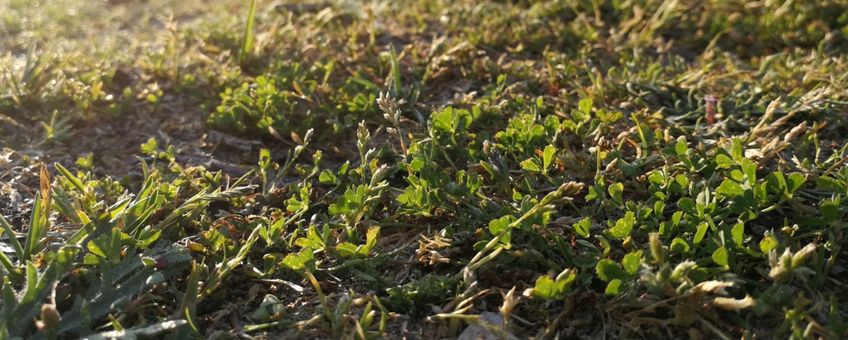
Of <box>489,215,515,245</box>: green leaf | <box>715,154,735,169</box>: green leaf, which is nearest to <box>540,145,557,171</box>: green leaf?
<box>489,215,515,245</box>: green leaf

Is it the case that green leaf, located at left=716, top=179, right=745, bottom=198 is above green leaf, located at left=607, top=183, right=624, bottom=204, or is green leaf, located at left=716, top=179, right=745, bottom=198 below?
above

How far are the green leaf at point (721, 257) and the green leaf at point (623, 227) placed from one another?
0.23 metres

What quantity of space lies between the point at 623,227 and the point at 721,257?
258mm

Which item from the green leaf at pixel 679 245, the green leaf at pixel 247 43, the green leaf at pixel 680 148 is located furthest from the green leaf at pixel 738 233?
the green leaf at pixel 247 43

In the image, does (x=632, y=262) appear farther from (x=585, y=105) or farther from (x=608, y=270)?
(x=585, y=105)

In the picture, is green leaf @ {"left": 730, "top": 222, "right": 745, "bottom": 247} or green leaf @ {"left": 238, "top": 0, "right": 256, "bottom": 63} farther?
green leaf @ {"left": 238, "top": 0, "right": 256, "bottom": 63}

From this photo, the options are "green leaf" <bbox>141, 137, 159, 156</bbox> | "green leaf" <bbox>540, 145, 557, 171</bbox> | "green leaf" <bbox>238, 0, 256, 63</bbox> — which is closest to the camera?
"green leaf" <bbox>540, 145, 557, 171</bbox>

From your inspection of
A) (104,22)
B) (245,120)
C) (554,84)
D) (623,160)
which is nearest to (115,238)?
(245,120)

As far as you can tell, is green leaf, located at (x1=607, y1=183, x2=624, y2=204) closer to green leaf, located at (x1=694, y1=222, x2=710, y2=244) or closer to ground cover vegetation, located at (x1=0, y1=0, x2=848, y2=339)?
ground cover vegetation, located at (x1=0, y1=0, x2=848, y2=339)

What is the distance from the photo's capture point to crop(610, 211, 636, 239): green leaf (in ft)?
6.44

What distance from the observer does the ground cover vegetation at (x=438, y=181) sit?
1.83 metres

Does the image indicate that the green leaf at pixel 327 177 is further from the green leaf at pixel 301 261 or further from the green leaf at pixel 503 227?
the green leaf at pixel 503 227

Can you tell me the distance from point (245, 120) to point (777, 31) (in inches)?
101

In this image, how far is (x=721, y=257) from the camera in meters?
1.80
